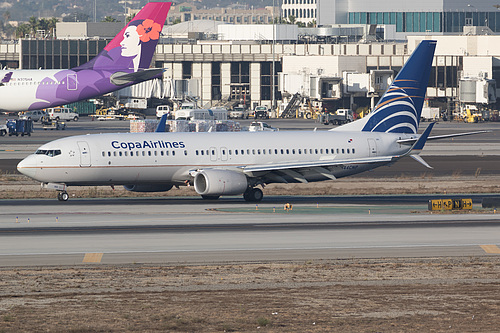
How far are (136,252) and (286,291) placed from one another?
9.59 metres

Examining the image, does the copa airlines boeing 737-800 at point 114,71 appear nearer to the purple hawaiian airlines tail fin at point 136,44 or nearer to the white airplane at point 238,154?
the purple hawaiian airlines tail fin at point 136,44

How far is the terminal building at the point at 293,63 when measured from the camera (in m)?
151

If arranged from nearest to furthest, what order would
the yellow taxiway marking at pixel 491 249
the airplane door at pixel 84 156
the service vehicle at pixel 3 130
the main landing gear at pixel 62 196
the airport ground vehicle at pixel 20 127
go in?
the yellow taxiway marking at pixel 491 249
the airplane door at pixel 84 156
the main landing gear at pixel 62 196
the airport ground vehicle at pixel 20 127
the service vehicle at pixel 3 130

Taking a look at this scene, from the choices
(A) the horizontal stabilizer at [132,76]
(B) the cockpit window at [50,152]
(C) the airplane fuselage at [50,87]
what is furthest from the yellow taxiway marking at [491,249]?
(C) the airplane fuselage at [50,87]

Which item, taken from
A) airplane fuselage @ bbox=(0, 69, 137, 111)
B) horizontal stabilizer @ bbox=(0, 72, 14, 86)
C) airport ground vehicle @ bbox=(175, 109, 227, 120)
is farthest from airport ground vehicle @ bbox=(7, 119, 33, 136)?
airport ground vehicle @ bbox=(175, 109, 227, 120)

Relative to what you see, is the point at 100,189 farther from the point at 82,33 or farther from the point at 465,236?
the point at 82,33

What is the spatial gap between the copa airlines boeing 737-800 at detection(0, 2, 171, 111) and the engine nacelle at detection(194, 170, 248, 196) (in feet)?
172

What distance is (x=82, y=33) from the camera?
196375 millimetres

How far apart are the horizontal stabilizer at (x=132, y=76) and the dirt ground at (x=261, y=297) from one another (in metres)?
72.4

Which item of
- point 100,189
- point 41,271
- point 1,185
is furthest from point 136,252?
point 1,185

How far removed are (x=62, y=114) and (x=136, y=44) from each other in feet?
128

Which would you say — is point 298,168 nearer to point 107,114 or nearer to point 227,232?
point 227,232

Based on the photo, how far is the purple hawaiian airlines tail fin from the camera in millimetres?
103438

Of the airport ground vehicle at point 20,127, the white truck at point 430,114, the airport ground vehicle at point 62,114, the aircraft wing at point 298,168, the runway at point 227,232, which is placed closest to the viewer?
the runway at point 227,232
